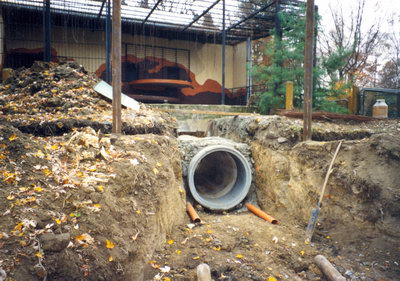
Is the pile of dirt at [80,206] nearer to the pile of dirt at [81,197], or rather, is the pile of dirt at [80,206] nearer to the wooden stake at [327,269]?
the pile of dirt at [81,197]

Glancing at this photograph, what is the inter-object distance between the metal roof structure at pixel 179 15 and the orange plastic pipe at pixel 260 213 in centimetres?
716

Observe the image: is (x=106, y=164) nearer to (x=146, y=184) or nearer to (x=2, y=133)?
(x=146, y=184)

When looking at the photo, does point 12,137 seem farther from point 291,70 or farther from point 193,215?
point 291,70

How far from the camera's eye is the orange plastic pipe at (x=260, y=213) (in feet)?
19.6

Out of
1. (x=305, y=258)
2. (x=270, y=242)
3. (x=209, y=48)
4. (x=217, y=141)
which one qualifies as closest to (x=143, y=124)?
(x=217, y=141)

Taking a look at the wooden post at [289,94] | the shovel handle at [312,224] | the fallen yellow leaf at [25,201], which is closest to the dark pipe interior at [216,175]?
the shovel handle at [312,224]

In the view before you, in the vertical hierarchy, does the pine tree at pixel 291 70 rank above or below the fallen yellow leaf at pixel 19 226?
above

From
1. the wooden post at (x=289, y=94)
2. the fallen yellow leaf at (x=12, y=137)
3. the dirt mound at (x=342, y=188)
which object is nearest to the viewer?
the fallen yellow leaf at (x=12, y=137)

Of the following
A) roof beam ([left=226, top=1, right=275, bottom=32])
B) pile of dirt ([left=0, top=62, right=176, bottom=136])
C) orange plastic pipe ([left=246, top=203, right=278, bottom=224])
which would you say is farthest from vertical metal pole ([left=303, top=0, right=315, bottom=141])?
roof beam ([left=226, top=1, right=275, bottom=32])

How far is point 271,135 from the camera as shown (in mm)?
6930

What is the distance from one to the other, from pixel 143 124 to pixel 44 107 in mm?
2150

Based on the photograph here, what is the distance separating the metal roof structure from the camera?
1076cm

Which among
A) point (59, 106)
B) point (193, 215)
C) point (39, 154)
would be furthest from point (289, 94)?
point (39, 154)

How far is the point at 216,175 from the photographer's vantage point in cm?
865
